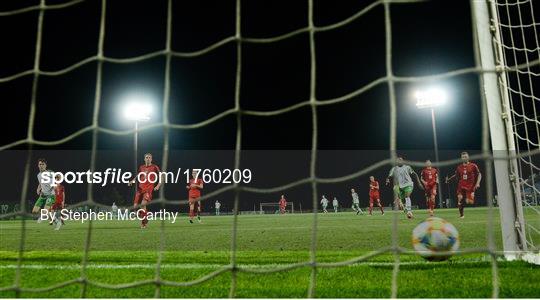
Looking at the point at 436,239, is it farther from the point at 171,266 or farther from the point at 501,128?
the point at 171,266

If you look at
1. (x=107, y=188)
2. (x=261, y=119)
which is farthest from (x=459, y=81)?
(x=107, y=188)

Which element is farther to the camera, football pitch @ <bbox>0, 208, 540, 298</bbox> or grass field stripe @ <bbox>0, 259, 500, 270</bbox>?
grass field stripe @ <bbox>0, 259, 500, 270</bbox>

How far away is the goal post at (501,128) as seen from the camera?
3.42 m

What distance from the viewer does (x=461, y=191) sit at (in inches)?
462

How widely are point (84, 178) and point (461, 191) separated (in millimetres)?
19103

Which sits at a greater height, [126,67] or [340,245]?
[126,67]

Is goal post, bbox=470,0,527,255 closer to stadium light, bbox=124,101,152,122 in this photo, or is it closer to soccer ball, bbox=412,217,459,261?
soccer ball, bbox=412,217,459,261

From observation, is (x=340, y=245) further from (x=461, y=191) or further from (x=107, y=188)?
(x=107, y=188)

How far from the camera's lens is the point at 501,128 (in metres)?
3.50

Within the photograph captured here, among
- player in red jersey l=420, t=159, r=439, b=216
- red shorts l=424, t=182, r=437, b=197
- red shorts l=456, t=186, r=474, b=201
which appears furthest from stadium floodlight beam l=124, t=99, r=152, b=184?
red shorts l=456, t=186, r=474, b=201

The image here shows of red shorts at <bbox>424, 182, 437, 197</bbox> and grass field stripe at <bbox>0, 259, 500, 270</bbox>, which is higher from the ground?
red shorts at <bbox>424, 182, 437, 197</bbox>

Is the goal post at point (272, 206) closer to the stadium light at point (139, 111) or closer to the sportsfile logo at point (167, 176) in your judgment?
the sportsfile logo at point (167, 176)

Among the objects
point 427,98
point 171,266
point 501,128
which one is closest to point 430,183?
point 501,128

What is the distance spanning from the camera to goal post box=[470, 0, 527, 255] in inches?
134
